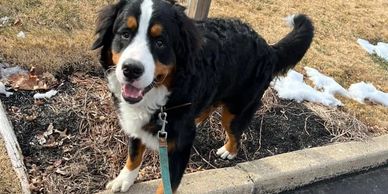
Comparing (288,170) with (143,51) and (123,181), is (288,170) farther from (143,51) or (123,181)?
(143,51)

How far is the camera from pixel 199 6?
3.84 meters

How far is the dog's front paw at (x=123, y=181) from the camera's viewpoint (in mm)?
3035

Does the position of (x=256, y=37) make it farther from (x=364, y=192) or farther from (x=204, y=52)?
(x=364, y=192)

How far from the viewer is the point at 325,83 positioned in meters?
4.79

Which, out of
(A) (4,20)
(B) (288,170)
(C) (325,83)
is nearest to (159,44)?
(B) (288,170)

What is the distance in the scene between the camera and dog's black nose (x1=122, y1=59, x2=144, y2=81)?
2.28m

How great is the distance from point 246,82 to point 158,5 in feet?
3.69

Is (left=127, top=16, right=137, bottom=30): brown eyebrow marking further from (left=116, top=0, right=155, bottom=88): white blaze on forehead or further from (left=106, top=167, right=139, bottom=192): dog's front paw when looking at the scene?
(left=106, top=167, right=139, bottom=192): dog's front paw

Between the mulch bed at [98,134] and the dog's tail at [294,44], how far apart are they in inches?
25.5

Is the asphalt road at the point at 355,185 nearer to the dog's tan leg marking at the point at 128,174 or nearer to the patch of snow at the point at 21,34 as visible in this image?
the dog's tan leg marking at the point at 128,174

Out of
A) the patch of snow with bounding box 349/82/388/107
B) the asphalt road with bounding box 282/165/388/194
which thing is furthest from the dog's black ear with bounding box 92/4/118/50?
the patch of snow with bounding box 349/82/388/107

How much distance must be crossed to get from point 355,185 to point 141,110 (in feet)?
6.63

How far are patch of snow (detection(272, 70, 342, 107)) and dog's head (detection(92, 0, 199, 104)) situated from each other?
196 centimetres

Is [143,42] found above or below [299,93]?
above
